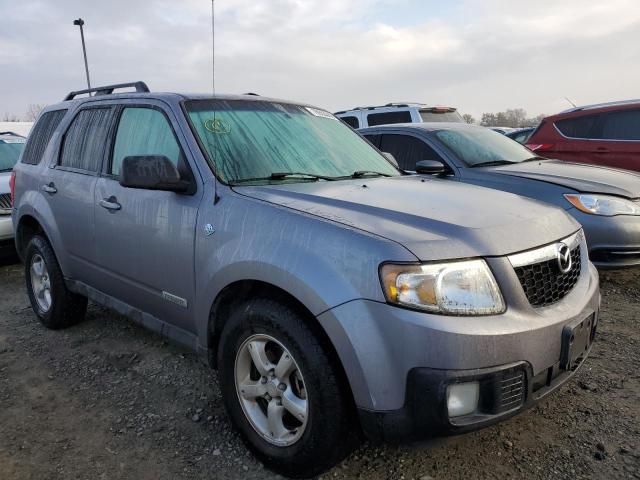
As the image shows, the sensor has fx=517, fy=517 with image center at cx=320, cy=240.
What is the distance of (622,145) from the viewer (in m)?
6.69

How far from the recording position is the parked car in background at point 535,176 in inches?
172

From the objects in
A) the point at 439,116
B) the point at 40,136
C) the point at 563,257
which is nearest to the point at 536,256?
the point at 563,257

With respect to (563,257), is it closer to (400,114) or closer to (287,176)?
(287,176)

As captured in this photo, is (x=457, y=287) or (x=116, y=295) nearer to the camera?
(x=457, y=287)

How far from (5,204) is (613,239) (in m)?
6.70


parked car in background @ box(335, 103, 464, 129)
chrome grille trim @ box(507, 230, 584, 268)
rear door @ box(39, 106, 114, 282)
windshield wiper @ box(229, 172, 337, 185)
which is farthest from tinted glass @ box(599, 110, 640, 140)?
rear door @ box(39, 106, 114, 282)

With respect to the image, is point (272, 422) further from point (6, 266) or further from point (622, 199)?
point (6, 266)

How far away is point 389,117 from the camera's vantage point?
990cm

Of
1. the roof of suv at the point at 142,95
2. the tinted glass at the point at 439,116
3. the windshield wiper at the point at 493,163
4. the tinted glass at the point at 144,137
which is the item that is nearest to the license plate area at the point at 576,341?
the tinted glass at the point at 144,137

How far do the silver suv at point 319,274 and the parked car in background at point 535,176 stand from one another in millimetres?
1623

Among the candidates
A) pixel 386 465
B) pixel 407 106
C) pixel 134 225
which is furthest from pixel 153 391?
pixel 407 106

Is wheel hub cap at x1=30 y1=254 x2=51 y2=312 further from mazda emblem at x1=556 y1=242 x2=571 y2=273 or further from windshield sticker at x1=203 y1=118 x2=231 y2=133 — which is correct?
mazda emblem at x1=556 y1=242 x2=571 y2=273

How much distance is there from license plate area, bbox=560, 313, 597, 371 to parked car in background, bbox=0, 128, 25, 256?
244 inches

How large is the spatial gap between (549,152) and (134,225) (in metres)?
6.09
